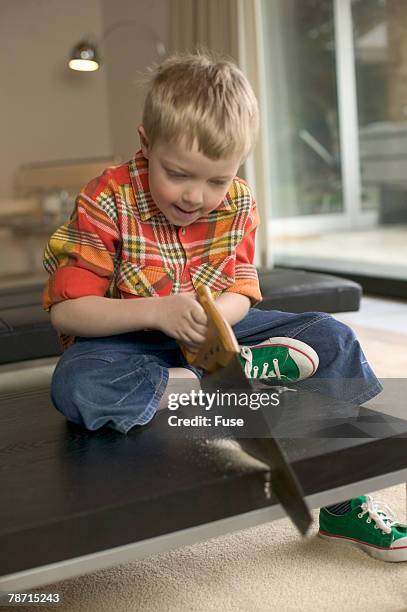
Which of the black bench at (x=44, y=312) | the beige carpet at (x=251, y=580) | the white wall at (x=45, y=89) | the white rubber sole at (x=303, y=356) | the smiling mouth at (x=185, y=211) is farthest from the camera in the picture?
the white wall at (x=45, y=89)

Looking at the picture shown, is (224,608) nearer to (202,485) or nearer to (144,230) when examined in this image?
(202,485)

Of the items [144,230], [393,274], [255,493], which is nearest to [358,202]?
[393,274]

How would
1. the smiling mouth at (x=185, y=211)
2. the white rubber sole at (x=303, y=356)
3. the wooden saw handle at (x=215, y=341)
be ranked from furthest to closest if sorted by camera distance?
1. the white rubber sole at (x=303, y=356)
2. the smiling mouth at (x=185, y=211)
3. the wooden saw handle at (x=215, y=341)

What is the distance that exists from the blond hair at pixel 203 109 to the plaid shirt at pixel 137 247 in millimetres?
148

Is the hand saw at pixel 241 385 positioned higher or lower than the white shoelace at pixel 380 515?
higher

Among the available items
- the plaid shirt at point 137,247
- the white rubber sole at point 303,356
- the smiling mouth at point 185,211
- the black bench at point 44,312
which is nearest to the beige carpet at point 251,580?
the white rubber sole at point 303,356

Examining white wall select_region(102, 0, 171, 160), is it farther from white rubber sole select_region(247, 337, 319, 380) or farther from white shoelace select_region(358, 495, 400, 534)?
white shoelace select_region(358, 495, 400, 534)

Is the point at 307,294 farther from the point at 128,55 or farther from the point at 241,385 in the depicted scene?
the point at 128,55

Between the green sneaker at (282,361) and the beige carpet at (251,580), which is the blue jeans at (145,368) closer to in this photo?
the green sneaker at (282,361)

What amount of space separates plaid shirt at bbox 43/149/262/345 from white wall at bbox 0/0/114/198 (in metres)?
6.05

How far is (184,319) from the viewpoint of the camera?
1.33 meters

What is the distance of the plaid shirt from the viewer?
1485 mm

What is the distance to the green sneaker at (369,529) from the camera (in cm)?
145

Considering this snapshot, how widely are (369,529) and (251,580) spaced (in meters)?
0.25
